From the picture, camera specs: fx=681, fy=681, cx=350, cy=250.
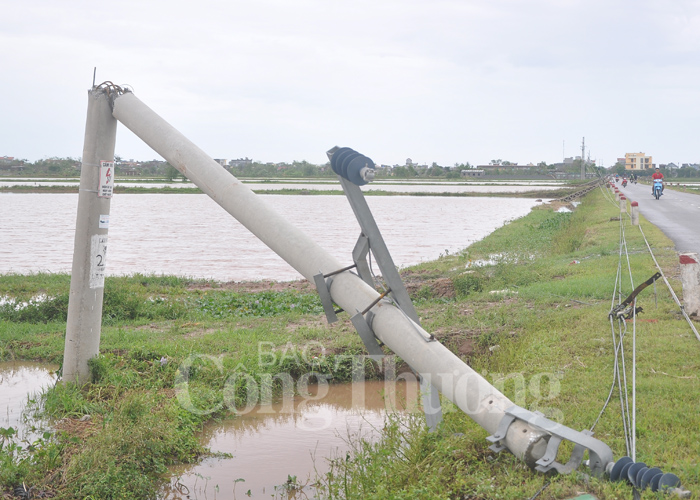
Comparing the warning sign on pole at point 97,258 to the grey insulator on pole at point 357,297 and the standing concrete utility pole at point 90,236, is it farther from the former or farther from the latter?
the grey insulator on pole at point 357,297

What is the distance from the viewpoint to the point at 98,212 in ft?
21.8

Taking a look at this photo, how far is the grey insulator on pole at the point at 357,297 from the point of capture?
445 centimetres

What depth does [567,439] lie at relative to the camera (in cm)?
410

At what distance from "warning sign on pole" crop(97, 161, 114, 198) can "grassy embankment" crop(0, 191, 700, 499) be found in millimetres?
1693

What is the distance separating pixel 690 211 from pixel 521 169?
5394 inches

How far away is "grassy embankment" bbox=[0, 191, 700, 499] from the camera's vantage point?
4.60 metres

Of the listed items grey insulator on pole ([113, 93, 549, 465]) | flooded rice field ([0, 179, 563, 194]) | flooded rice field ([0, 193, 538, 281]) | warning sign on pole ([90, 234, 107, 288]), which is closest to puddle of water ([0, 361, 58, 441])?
warning sign on pole ([90, 234, 107, 288])

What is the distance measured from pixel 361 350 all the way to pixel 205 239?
21.5 metres

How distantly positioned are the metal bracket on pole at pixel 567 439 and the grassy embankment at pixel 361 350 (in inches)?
3.9

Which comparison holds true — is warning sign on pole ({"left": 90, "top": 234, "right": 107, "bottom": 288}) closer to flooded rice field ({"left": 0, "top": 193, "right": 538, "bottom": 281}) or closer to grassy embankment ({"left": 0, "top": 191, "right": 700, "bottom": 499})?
grassy embankment ({"left": 0, "top": 191, "right": 700, "bottom": 499})

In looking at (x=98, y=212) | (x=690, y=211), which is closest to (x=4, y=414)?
(x=98, y=212)

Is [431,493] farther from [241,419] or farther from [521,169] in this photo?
[521,169]

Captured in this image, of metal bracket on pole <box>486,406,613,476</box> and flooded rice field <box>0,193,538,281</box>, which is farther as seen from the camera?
flooded rice field <box>0,193,538,281</box>

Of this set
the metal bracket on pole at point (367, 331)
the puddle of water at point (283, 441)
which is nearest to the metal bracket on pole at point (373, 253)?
the metal bracket on pole at point (367, 331)
